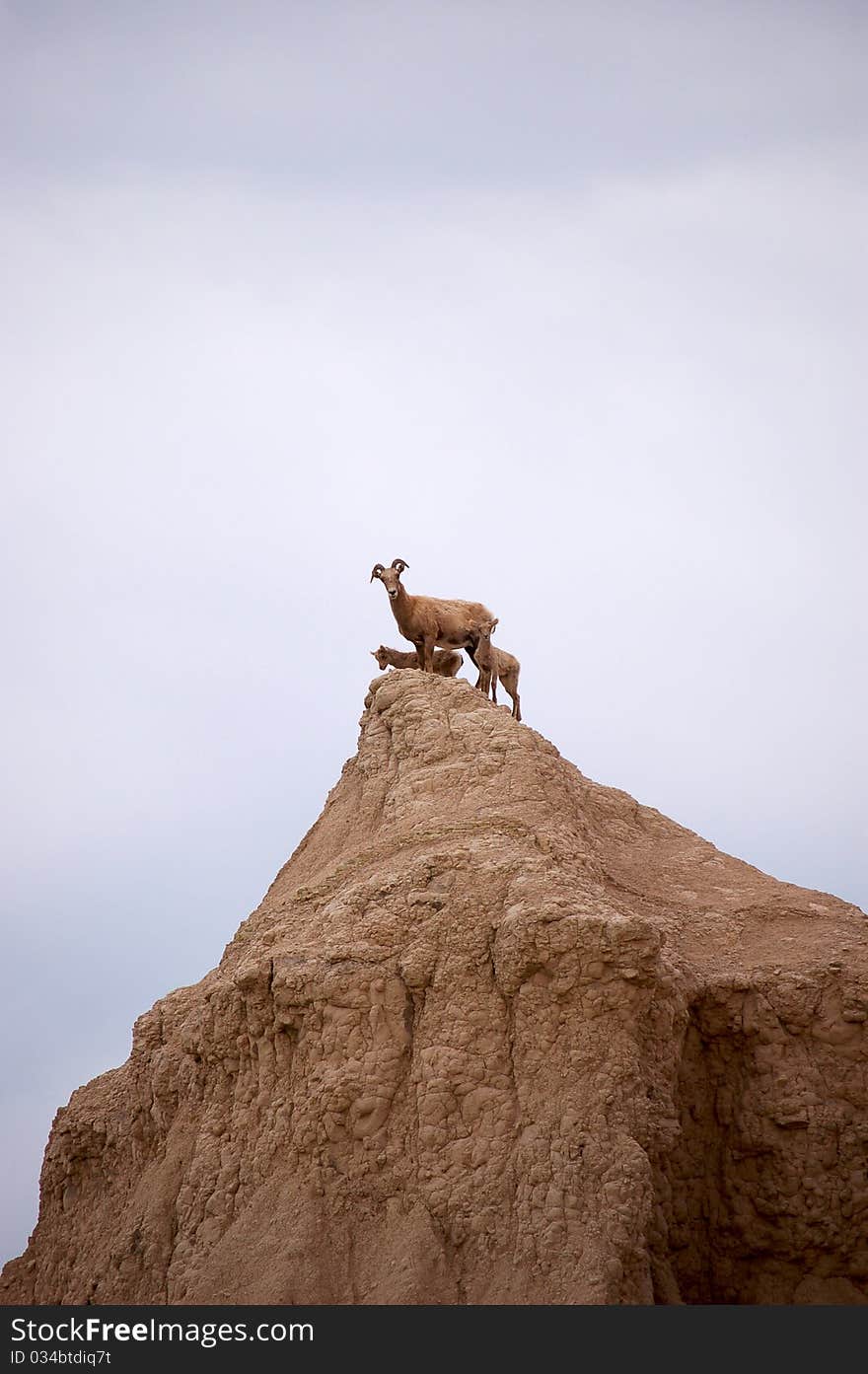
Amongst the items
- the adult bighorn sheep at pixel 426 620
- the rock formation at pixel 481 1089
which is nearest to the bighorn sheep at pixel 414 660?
the adult bighorn sheep at pixel 426 620

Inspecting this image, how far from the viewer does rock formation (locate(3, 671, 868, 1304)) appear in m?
16.9

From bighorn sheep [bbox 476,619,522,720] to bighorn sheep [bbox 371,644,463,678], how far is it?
0.54 metres

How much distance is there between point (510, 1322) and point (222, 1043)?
17.4 ft

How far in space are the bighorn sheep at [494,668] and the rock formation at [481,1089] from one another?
3617mm

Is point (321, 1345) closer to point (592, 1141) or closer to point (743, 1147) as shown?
point (592, 1141)

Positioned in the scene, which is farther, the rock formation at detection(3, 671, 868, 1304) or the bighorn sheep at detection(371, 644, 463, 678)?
the bighorn sheep at detection(371, 644, 463, 678)

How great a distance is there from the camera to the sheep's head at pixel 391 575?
2536 cm

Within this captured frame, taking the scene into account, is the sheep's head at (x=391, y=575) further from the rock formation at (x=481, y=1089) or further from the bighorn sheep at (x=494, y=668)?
the rock formation at (x=481, y=1089)

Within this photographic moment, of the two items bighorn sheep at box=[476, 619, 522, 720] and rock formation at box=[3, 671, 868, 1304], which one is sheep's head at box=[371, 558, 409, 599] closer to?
bighorn sheep at box=[476, 619, 522, 720]

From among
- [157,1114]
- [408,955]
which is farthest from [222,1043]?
[408,955]

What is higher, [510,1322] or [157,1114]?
[157,1114]

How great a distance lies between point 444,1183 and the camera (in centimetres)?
1712

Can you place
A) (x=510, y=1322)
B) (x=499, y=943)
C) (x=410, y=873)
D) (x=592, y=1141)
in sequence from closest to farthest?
(x=510, y=1322) < (x=592, y=1141) < (x=499, y=943) < (x=410, y=873)

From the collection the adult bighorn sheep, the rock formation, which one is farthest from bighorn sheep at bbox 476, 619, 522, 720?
the rock formation
